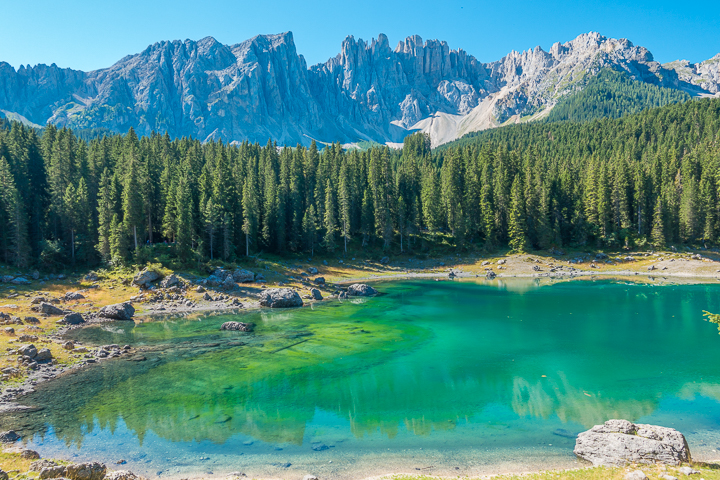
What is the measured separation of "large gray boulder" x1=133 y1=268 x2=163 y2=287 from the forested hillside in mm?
6485

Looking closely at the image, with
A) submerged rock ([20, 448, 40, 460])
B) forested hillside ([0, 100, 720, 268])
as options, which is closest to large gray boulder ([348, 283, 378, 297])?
forested hillside ([0, 100, 720, 268])

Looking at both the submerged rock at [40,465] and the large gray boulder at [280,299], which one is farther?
the large gray boulder at [280,299]

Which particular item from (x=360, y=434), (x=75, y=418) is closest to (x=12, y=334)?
(x=75, y=418)

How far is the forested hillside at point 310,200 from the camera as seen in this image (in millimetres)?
70312

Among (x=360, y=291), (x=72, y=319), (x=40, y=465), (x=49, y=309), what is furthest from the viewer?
(x=360, y=291)

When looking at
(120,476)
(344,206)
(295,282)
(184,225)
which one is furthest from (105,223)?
(120,476)

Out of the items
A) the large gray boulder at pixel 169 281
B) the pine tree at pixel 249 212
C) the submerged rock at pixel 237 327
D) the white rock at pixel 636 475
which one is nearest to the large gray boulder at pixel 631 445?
the white rock at pixel 636 475

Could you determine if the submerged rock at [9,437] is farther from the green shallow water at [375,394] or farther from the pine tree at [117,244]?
the pine tree at [117,244]

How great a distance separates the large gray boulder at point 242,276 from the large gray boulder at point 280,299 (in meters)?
9.42

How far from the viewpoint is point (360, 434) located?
20.1 meters

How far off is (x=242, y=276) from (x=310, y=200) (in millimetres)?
38102

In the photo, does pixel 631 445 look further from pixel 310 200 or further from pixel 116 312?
pixel 310 200

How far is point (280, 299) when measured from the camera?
57312 mm

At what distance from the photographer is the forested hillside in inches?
2768
